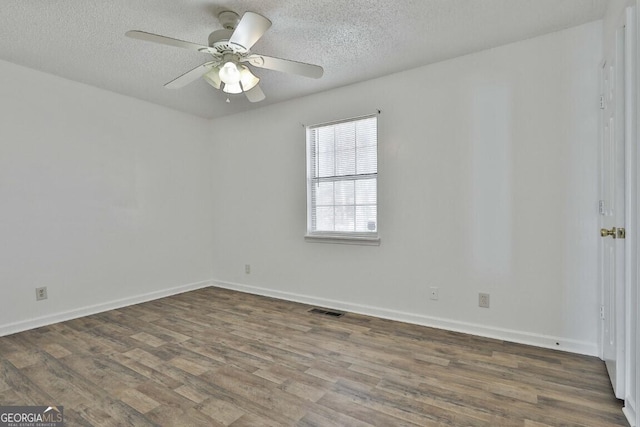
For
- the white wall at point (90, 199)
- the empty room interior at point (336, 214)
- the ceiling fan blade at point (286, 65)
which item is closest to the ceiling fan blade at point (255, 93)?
the empty room interior at point (336, 214)

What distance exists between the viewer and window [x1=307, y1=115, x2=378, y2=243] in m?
3.40

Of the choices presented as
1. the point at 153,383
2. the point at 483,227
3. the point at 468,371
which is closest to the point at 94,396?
the point at 153,383

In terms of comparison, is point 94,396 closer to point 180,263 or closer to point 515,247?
point 180,263

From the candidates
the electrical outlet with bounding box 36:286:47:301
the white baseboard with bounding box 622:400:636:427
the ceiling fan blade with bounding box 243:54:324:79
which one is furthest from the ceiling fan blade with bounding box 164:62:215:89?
the white baseboard with bounding box 622:400:636:427

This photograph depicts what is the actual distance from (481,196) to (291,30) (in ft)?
6.54

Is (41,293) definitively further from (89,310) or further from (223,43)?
(223,43)

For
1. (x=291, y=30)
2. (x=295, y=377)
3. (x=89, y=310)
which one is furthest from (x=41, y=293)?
(x=291, y=30)

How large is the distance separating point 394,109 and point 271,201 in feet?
6.02

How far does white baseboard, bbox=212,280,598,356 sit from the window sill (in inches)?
25.3

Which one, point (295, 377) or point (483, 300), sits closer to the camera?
point (295, 377)

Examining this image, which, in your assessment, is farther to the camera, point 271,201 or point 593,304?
point 271,201

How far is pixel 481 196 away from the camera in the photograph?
2.76m

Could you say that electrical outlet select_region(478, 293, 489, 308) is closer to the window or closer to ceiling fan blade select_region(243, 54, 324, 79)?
the window

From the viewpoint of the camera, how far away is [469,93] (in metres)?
2.80
